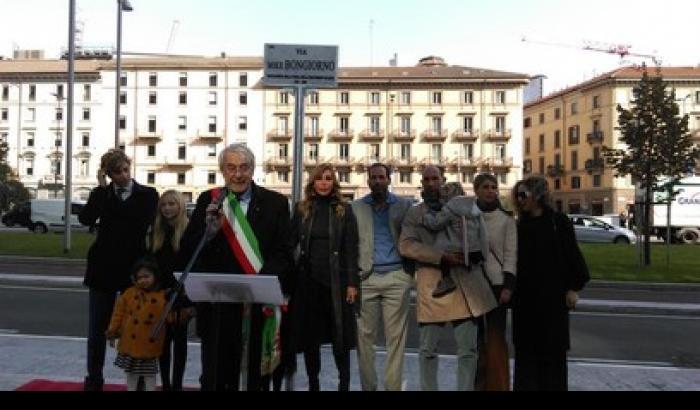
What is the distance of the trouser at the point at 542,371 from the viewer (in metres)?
5.27

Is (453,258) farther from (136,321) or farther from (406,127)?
(406,127)

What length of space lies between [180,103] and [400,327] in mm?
88547

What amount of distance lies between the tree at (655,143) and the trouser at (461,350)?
1726 centimetres

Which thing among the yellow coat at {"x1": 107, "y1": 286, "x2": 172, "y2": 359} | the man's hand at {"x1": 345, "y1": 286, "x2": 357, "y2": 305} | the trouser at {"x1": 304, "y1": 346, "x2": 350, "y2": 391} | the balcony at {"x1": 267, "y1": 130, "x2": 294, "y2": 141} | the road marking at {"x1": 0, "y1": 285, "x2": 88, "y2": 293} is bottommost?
the road marking at {"x1": 0, "y1": 285, "x2": 88, "y2": 293}

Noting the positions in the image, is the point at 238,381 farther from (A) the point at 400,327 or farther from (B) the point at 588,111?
(B) the point at 588,111

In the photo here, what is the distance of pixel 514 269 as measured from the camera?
17.2 ft

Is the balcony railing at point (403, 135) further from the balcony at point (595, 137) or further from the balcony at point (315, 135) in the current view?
the balcony at point (595, 137)

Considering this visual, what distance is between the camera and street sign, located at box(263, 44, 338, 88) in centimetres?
877

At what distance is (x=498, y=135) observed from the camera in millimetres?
86188

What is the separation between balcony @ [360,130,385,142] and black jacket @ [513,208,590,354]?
3273 inches

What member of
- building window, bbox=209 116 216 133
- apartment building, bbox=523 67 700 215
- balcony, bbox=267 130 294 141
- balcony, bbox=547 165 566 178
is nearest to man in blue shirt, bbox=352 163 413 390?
apartment building, bbox=523 67 700 215

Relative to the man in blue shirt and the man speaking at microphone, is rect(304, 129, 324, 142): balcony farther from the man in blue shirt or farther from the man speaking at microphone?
the man speaking at microphone

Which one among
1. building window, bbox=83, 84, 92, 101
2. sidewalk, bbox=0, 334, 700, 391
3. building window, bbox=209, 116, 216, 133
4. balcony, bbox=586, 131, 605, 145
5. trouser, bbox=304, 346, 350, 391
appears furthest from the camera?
building window, bbox=83, 84, 92, 101

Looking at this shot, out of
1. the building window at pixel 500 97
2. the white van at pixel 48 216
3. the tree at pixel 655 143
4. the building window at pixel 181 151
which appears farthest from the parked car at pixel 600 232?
the building window at pixel 181 151
